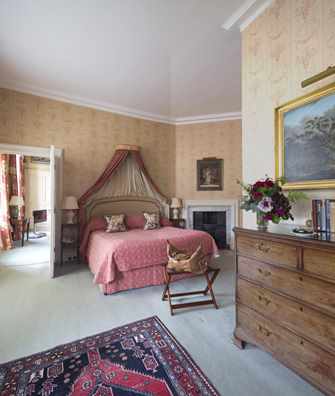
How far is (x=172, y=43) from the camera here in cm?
272

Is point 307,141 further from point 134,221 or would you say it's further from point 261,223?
point 134,221

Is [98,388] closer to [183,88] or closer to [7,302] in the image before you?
[7,302]

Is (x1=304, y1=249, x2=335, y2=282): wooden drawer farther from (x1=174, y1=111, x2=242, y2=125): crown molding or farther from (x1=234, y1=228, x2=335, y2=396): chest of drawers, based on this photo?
(x1=174, y1=111, x2=242, y2=125): crown molding

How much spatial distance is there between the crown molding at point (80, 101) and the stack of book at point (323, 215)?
→ 172 inches

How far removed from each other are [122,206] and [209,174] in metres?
2.29

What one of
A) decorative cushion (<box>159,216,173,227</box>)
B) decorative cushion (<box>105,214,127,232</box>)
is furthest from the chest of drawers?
decorative cushion (<box>159,216,173,227</box>)

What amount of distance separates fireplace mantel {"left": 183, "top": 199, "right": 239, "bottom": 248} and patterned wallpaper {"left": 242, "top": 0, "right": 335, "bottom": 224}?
113 inches

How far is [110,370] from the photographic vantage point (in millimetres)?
1587

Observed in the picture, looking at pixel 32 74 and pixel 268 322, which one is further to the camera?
pixel 32 74

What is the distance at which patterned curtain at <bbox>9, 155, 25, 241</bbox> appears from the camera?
18.8ft

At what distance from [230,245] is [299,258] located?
3944mm

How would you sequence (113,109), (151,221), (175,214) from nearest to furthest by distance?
(151,221) < (113,109) < (175,214)

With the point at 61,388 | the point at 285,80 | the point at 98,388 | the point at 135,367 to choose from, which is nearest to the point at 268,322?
the point at 135,367

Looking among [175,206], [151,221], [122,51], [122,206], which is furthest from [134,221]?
[122,51]
